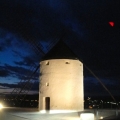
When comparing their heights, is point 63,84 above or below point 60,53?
below

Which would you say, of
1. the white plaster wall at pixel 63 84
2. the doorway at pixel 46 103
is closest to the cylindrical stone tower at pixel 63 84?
the white plaster wall at pixel 63 84

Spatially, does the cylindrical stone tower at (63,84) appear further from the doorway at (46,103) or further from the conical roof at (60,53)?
the conical roof at (60,53)

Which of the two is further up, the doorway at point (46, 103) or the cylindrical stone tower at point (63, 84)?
the cylindrical stone tower at point (63, 84)

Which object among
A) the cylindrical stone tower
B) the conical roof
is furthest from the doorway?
the conical roof

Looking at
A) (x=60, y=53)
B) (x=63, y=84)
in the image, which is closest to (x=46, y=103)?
(x=63, y=84)

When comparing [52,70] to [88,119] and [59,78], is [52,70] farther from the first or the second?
[88,119]

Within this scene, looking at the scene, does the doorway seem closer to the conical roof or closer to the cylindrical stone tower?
the cylindrical stone tower

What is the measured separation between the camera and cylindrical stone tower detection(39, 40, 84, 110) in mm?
28266

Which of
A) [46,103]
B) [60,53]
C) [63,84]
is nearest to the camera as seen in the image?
[63,84]

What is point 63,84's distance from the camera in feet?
92.9

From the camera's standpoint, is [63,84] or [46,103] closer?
[63,84]

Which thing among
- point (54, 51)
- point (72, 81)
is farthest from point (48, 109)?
point (54, 51)

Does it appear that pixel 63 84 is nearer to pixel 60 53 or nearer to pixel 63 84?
Result: pixel 63 84

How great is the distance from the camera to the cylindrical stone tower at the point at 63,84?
2827cm
